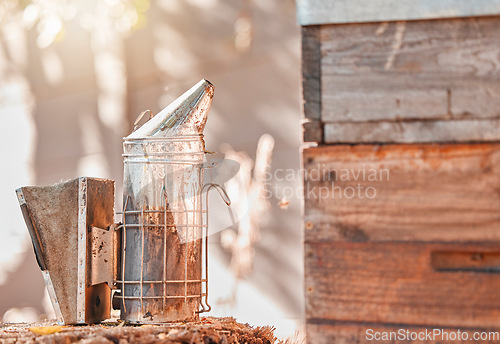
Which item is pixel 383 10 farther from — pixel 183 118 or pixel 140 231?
pixel 140 231

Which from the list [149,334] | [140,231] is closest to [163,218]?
[140,231]

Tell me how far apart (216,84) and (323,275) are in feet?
10.3

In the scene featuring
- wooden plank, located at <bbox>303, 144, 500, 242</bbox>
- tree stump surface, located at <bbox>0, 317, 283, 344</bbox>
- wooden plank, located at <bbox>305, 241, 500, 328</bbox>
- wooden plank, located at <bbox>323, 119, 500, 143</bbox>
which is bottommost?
tree stump surface, located at <bbox>0, 317, 283, 344</bbox>

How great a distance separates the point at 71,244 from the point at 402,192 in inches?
52.2

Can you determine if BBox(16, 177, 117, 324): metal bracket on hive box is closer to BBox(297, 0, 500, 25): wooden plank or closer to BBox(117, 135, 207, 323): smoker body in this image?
BBox(117, 135, 207, 323): smoker body

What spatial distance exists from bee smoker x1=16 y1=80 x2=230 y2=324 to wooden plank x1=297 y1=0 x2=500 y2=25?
0.86 m

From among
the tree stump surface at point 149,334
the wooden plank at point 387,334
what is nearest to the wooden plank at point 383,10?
the wooden plank at point 387,334

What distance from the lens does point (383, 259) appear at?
1575 millimetres

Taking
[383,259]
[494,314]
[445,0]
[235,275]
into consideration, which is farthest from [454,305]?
[235,275]

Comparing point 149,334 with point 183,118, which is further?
point 183,118

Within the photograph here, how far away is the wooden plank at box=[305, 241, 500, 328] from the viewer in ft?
5.04

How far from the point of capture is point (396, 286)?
5.15ft

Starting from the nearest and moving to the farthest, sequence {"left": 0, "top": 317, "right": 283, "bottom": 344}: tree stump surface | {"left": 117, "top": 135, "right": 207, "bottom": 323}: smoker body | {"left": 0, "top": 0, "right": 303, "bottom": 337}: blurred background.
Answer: {"left": 0, "top": 317, "right": 283, "bottom": 344}: tree stump surface
{"left": 117, "top": 135, "right": 207, "bottom": 323}: smoker body
{"left": 0, "top": 0, "right": 303, "bottom": 337}: blurred background

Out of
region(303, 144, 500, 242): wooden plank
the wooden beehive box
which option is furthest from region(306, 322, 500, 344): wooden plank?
region(303, 144, 500, 242): wooden plank
